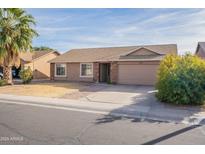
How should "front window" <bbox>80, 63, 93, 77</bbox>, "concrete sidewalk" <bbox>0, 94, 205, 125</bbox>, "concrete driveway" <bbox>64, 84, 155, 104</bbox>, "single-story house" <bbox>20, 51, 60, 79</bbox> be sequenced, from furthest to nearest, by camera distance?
1. "single-story house" <bbox>20, 51, 60, 79</bbox>
2. "front window" <bbox>80, 63, 93, 77</bbox>
3. "concrete driveway" <bbox>64, 84, 155, 104</bbox>
4. "concrete sidewalk" <bbox>0, 94, 205, 125</bbox>

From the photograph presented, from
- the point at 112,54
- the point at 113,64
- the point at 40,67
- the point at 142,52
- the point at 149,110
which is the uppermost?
the point at 142,52

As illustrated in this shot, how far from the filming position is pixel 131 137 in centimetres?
688

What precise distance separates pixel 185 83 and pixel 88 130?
21.6 feet

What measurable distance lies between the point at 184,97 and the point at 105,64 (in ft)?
47.2

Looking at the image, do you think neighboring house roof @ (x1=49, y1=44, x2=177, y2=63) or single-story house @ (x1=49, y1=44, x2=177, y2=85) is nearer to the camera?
single-story house @ (x1=49, y1=44, x2=177, y2=85)

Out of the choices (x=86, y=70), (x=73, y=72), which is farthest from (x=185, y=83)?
(x=73, y=72)

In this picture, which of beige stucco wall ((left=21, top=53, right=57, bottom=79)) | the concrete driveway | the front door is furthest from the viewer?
beige stucco wall ((left=21, top=53, right=57, bottom=79))

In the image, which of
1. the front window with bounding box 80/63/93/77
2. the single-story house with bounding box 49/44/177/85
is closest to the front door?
the single-story house with bounding box 49/44/177/85

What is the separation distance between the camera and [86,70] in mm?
26484

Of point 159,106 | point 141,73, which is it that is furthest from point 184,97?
point 141,73

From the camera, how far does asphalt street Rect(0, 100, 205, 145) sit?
6.52 metres

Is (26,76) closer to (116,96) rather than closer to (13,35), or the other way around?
(13,35)

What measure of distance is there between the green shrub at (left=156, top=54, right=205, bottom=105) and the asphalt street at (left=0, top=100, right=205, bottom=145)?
12.0 feet

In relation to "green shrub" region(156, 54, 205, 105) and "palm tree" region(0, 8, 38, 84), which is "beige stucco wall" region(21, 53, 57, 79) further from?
"green shrub" region(156, 54, 205, 105)
